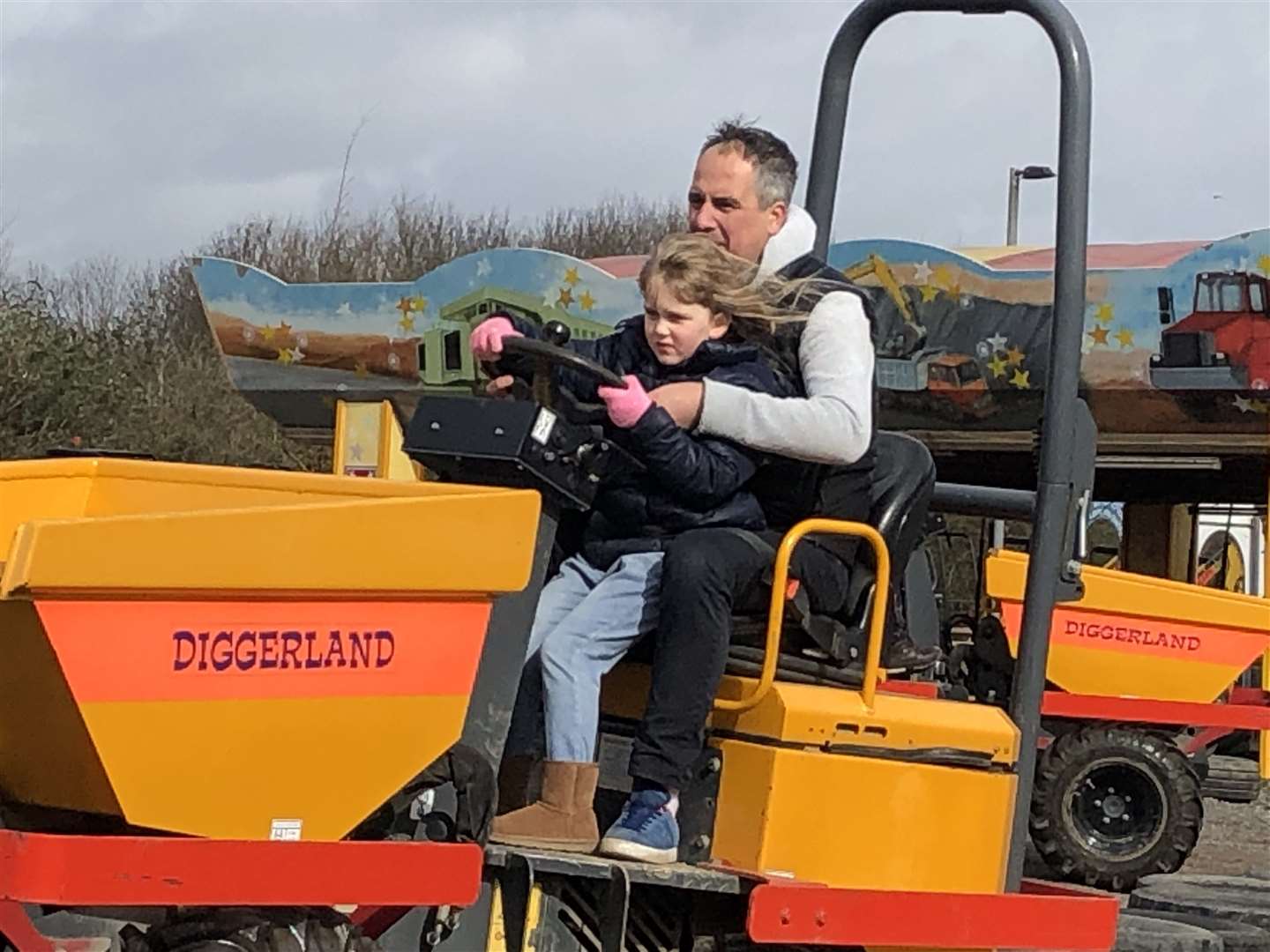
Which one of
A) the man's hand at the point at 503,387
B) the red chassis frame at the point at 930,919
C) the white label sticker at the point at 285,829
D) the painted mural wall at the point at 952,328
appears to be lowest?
the red chassis frame at the point at 930,919

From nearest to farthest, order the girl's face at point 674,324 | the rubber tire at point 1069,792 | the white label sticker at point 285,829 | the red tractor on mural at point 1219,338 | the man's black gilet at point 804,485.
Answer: the white label sticker at point 285,829
the girl's face at point 674,324
the man's black gilet at point 804,485
the rubber tire at point 1069,792
the red tractor on mural at point 1219,338

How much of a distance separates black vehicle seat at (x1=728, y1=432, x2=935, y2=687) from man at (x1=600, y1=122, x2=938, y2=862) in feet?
0.19

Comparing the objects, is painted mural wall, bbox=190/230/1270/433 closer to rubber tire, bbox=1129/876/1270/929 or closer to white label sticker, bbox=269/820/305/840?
rubber tire, bbox=1129/876/1270/929

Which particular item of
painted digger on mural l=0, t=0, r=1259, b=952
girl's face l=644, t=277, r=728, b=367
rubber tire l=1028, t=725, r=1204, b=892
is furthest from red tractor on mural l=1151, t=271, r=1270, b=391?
girl's face l=644, t=277, r=728, b=367

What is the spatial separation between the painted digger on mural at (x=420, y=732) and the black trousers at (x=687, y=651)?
0.43 feet

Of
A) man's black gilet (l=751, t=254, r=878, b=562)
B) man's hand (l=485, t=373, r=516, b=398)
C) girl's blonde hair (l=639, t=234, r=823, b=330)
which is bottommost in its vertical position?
man's black gilet (l=751, t=254, r=878, b=562)

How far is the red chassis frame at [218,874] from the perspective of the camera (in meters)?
3.21

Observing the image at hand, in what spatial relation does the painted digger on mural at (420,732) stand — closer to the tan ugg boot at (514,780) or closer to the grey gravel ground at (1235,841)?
the tan ugg boot at (514,780)

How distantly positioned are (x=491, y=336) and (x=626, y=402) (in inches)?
13.6

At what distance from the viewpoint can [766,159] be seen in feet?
15.5

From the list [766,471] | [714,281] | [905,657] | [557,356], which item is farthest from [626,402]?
[905,657]

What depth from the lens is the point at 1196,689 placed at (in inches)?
413

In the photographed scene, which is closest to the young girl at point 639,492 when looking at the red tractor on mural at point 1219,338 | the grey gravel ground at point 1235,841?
the grey gravel ground at point 1235,841

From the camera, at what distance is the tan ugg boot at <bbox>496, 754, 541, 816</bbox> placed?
4.24 m
